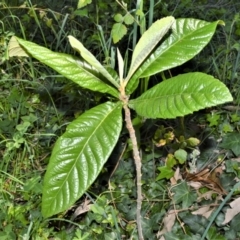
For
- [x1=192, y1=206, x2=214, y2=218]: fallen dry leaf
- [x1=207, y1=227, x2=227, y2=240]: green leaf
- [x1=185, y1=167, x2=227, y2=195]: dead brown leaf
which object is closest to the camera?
[x1=207, y1=227, x2=227, y2=240]: green leaf

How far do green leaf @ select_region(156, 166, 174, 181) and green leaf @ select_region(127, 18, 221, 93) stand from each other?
68cm

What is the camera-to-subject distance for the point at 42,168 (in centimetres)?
203

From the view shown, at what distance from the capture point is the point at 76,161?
1106 mm

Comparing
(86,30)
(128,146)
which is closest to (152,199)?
(128,146)

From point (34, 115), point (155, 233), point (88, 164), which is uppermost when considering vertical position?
point (88, 164)

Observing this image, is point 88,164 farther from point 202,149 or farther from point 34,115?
point 34,115

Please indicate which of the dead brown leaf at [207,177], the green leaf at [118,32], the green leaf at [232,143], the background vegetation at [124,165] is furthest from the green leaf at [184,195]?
the green leaf at [118,32]

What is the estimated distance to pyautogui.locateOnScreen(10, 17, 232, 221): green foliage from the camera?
107cm

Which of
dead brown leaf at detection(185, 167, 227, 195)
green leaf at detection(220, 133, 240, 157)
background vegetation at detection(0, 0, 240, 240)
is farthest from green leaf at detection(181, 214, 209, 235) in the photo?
green leaf at detection(220, 133, 240, 157)

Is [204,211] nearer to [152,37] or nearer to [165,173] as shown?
[165,173]

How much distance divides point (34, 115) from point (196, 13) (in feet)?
4.06

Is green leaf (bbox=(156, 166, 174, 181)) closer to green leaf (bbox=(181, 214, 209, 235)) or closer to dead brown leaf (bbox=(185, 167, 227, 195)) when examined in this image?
dead brown leaf (bbox=(185, 167, 227, 195))

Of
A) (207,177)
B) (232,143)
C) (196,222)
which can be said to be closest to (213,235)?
(196,222)

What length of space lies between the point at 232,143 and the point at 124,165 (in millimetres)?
433
